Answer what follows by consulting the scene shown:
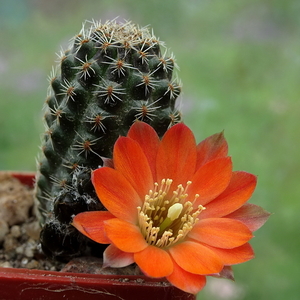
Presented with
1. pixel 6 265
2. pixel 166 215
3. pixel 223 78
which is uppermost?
pixel 223 78

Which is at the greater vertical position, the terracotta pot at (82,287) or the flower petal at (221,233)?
the flower petal at (221,233)

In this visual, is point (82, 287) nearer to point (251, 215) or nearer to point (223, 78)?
point (251, 215)

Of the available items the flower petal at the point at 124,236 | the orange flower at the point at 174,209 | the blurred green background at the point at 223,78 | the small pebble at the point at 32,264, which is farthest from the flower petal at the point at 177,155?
the blurred green background at the point at 223,78

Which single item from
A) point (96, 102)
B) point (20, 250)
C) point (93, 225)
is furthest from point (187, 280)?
point (20, 250)

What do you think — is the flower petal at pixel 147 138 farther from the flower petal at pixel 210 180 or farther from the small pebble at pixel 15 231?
the small pebble at pixel 15 231

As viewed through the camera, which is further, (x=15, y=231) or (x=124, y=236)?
(x=15, y=231)

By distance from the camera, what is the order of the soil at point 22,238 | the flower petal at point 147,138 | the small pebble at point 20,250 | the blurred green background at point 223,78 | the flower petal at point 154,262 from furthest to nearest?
the blurred green background at point 223,78, the small pebble at point 20,250, the soil at point 22,238, the flower petal at point 147,138, the flower petal at point 154,262

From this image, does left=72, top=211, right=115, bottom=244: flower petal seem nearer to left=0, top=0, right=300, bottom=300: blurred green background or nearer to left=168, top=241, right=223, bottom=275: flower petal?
left=168, top=241, right=223, bottom=275: flower petal

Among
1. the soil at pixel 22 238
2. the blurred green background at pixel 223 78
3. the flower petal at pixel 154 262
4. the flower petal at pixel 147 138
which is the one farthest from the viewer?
the blurred green background at pixel 223 78
